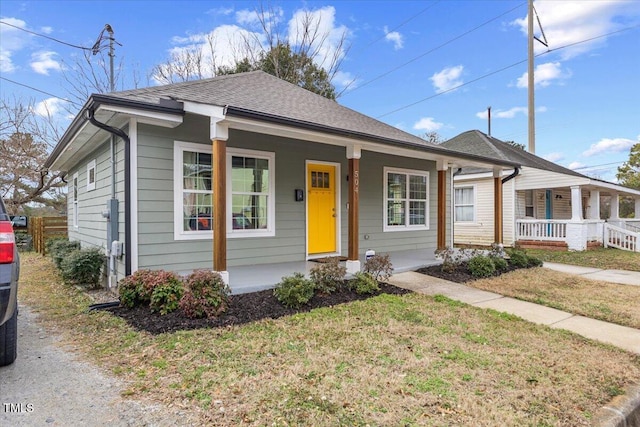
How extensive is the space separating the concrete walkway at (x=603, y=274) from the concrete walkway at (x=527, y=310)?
0.94ft

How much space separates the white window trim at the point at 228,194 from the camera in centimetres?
579

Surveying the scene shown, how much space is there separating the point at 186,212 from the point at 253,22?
1572 cm

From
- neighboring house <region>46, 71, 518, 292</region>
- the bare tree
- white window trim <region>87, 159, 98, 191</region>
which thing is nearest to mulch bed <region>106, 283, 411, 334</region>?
neighboring house <region>46, 71, 518, 292</region>

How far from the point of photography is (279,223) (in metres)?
7.20

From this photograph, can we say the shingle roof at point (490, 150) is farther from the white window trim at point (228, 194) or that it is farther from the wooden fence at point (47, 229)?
the wooden fence at point (47, 229)

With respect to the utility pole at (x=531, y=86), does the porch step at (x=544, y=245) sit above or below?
below

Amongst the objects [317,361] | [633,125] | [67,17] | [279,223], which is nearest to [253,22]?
[67,17]

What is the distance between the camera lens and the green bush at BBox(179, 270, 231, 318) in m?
4.15

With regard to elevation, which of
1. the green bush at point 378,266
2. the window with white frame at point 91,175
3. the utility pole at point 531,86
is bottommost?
the green bush at point 378,266

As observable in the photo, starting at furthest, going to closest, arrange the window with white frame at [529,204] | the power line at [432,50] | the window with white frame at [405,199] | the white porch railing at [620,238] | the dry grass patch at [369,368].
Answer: the power line at [432,50], the window with white frame at [529,204], the white porch railing at [620,238], the window with white frame at [405,199], the dry grass patch at [369,368]

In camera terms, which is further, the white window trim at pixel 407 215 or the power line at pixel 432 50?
the power line at pixel 432 50

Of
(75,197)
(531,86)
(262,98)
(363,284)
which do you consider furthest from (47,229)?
(531,86)

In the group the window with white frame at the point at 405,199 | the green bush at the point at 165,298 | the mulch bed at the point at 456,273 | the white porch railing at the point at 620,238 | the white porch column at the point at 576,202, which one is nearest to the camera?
the green bush at the point at 165,298

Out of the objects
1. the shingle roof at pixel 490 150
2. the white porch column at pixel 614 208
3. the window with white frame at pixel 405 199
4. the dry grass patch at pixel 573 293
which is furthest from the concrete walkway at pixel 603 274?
the white porch column at pixel 614 208
